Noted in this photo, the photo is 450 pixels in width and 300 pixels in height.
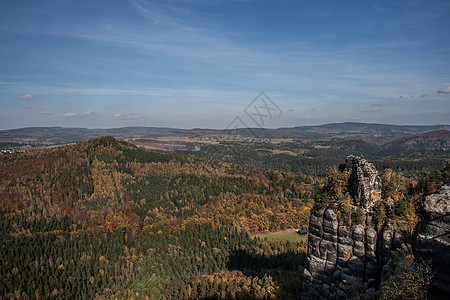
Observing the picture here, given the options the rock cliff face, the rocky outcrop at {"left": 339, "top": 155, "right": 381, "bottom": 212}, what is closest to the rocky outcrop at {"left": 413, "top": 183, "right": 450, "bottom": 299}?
the rock cliff face

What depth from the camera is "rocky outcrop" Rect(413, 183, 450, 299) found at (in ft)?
74.5

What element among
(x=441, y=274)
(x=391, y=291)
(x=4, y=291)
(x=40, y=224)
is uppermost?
(x=441, y=274)

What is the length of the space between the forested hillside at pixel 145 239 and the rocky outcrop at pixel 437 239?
36730mm

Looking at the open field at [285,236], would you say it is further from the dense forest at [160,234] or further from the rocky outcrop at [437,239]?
the rocky outcrop at [437,239]

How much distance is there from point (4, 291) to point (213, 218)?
95.3m

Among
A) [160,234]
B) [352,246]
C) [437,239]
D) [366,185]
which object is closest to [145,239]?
[160,234]

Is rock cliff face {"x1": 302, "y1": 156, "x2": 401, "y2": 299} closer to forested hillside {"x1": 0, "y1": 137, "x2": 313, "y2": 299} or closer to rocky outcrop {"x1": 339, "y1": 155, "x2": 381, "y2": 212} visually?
rocky outcrop {"x1": 339, "y1": 155, "x2": 381, "y2": 212}

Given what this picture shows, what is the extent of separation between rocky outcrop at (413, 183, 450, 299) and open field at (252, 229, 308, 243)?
106564 mm

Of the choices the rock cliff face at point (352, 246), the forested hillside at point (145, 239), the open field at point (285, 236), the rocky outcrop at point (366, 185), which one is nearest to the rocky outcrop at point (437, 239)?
the rock cliff face at point (352, 246)

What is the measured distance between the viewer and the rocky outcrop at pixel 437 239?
22.7m

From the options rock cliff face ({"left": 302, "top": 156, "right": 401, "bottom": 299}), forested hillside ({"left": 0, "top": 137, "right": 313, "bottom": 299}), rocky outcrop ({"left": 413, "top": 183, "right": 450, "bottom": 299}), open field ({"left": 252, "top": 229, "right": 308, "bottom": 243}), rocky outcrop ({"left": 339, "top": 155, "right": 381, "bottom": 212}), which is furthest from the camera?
open field ({"left": 252, "top": 229, "right": 308, "bottom": 243})

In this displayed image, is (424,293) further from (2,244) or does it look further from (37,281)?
(2,244)

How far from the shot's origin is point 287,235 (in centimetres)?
13262

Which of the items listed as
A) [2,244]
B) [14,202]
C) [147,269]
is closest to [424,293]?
[147,269]
